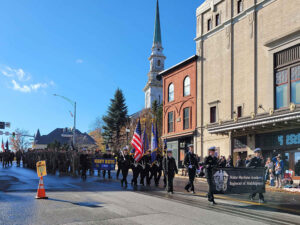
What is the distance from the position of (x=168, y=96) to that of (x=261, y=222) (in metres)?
29.9

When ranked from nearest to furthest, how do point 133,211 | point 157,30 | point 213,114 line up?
1. point 133,211
2. point 213,114
3. point 157,30

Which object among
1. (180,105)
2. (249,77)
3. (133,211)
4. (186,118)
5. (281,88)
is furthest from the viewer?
(180,105)

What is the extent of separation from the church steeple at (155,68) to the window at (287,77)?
6746cm

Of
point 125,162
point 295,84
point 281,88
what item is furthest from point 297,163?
point 125,162

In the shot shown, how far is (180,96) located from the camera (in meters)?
34.5

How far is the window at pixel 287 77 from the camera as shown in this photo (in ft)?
70.8

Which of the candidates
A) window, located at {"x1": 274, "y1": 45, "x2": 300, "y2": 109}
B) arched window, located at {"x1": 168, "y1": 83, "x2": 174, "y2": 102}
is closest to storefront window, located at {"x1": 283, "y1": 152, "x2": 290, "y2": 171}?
window, located at {"x1": 274, "y1": 45, "x2": 300, "y2": 109}

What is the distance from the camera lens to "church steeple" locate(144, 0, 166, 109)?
92.9 m

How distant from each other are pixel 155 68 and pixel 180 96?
63.8 m

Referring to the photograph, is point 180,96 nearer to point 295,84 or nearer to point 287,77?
point 287,77

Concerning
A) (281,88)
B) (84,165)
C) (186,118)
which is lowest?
(84,165)

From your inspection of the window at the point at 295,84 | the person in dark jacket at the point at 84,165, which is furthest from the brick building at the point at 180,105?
the person in dark jacket at the point at 84,165

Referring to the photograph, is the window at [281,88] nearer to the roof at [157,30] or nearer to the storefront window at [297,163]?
the storefront window at [297,163]

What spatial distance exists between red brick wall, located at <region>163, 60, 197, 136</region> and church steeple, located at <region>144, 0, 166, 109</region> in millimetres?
53298
